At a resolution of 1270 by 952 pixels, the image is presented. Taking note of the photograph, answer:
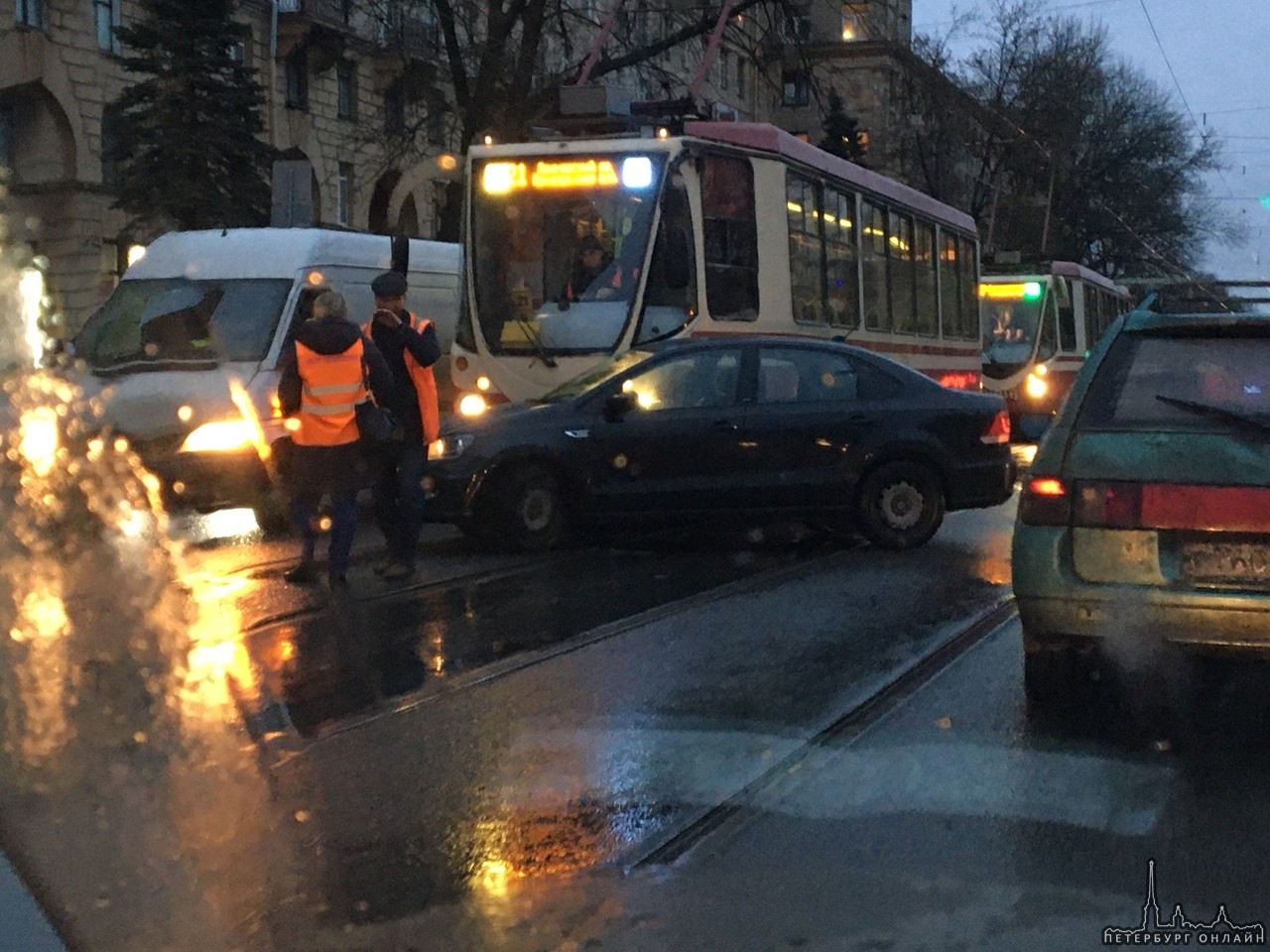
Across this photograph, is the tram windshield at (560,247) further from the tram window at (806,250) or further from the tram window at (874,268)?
the tram window at (874,268)

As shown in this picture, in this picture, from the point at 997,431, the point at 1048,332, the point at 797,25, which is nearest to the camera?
the point at 997,431

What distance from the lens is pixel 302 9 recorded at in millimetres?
37656

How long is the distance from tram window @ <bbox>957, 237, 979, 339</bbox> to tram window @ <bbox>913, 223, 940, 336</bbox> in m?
1.76

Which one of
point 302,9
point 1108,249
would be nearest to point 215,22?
point 302,9

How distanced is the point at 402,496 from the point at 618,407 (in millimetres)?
1882

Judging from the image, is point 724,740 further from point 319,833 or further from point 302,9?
point 302,9

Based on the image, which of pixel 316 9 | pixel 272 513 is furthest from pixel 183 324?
pixel 316 9

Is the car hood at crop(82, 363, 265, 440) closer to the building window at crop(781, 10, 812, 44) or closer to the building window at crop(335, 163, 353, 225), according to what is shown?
the building window at crop(781, 10, 812, 44)

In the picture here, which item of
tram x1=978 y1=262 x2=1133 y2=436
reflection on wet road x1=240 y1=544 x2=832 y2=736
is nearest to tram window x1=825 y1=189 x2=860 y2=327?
A: reflection on wet road x1=240 y1=544 x2=832 y2=736

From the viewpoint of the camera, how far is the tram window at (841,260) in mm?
17406

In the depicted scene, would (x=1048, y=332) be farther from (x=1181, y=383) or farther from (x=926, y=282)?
(x=1181, y=383)

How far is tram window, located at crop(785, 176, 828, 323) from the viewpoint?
16.4 m

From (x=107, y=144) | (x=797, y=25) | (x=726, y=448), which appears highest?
(x=797, y=25)

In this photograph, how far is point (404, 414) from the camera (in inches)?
414
